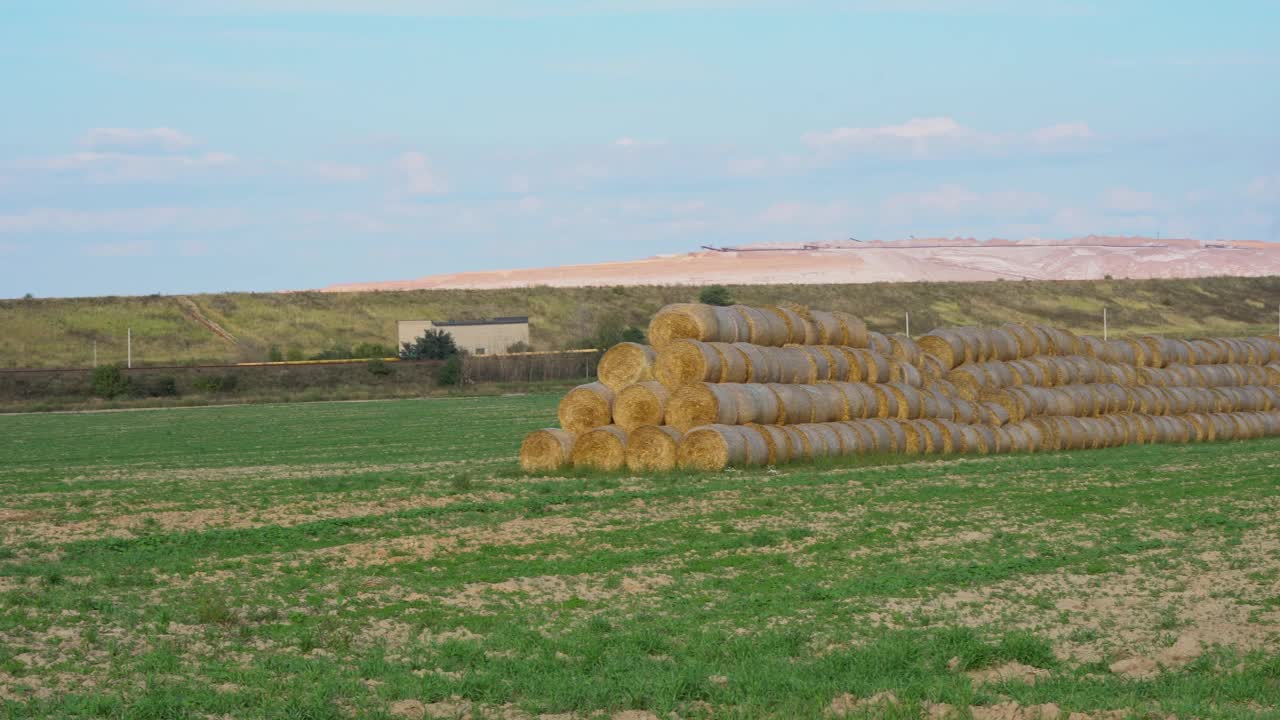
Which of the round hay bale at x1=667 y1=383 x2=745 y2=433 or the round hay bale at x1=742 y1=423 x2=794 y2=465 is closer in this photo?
the round hay bale at x1=667 y1=383 x2=745 y2=433

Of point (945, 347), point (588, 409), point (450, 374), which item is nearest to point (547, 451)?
point (588, 409)

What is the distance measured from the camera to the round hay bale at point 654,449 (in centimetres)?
2294

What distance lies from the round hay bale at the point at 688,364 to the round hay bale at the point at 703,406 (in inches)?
9.6

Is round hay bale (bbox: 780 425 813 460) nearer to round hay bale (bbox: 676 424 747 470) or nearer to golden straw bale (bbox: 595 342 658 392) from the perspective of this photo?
round hay bale (bbox: 676 424 747 470)

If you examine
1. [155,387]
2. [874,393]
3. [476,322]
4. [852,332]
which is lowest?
[155,387]

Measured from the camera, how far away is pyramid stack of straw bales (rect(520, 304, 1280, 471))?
2347cm

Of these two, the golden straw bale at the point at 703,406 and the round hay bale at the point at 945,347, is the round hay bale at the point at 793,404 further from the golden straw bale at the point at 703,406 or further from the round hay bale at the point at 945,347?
the round hay bale at the point at 945,347

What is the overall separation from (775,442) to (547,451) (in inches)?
138

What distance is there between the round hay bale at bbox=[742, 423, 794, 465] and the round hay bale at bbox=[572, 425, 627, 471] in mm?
1923

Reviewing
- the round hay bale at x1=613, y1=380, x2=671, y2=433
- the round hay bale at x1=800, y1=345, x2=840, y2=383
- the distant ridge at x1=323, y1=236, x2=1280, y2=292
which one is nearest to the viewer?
the round hay bale at x1=613, y1=380, x2=671, y2=433

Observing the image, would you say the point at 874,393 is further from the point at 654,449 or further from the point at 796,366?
the point at 654,449

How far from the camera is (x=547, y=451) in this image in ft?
78.0

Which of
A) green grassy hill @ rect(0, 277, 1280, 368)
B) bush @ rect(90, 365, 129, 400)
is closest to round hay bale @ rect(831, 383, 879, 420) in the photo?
bush @ rect(90, 365, 129, 400)

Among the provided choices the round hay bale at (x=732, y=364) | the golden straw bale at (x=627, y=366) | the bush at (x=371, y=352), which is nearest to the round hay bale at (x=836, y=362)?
the round hay bale at (x=732, y=364)
